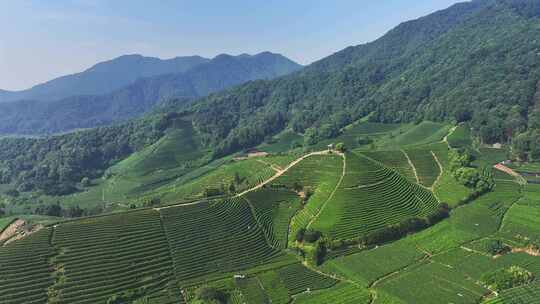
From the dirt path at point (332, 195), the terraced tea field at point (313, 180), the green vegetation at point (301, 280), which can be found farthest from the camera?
the terraced tea field at point (313, 180)

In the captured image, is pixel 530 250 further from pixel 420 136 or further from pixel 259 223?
pixel 420 136

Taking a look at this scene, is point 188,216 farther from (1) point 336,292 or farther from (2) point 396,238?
(2) point 396,238

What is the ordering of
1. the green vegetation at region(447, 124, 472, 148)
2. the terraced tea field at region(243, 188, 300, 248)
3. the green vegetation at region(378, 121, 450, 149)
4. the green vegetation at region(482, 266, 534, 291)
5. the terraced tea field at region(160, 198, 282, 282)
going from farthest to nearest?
the green vegetation at region(378, 121, 450, 149) < the green vegetation at region(447, 124, 472, 148) < the terraced tea field at region(243, 188, 300, 248) < the terraced tea field at region(160, 198, 282, 282) < the green vegetation at region(482, 266, 534, 291)

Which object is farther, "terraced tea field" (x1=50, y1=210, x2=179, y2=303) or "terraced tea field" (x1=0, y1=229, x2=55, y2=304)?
"terraced tea field" (x1=50, y1=210, x2=179, y2=303)

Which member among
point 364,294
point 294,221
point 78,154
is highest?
point 78,154

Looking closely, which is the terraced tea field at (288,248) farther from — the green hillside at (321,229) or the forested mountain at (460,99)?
the forested mountain at (460,99)

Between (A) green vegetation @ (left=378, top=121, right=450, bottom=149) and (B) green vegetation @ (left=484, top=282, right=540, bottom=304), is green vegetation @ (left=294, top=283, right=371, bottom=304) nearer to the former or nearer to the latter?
(B) green vegetation @ (left=484, top=282, right=540, bottom=304)

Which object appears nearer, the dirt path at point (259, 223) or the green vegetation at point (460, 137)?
the dirt path at point (259, 223)

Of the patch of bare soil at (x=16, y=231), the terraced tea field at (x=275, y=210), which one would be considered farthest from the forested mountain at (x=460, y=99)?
the patch of bare soil at (x=16, y=231)

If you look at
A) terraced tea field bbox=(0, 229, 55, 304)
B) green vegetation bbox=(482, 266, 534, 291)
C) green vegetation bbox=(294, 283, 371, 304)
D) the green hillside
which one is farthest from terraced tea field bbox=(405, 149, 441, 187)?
terraced tea field bbox=(0, 229, 55, 304)

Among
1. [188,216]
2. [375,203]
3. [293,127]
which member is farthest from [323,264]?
[293,127]

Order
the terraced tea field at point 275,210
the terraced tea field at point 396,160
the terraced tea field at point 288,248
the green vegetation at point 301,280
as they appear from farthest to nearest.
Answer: the terraced tea field at point 396,160
the terraced tea field at point 275,210
the green vegetation at point 301,280
the terraced tea field at point 288,248
